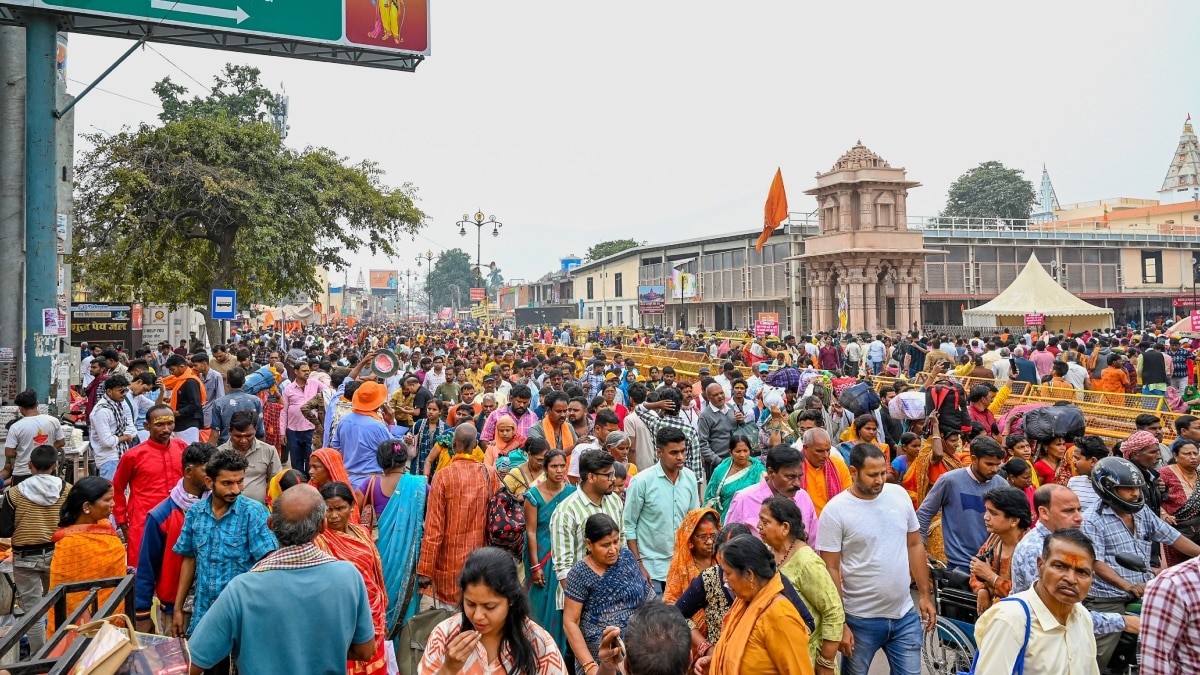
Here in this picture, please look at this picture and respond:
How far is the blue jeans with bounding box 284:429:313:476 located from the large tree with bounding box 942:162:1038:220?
74046mm

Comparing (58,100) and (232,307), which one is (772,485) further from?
(232,307)

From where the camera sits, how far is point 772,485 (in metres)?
4.67

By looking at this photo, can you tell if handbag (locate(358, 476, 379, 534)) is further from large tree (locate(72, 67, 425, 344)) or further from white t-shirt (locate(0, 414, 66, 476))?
large tree (locate(72, 67, 425, 344))

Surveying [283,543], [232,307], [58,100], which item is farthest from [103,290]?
[283,543]

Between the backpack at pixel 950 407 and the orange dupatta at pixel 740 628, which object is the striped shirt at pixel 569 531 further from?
the backpack at pixel 950 407

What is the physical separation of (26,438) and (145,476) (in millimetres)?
2615

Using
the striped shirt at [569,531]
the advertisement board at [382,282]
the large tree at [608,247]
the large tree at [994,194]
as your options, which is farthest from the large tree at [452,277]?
the striped shirt at [569,531]

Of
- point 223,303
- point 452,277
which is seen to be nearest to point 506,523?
point 223,303

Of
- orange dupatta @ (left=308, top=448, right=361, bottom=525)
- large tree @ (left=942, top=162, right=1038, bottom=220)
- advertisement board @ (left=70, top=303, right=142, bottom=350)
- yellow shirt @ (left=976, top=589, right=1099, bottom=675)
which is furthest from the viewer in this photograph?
large tree @ (left=942, top=162, right=1038, bottom=220)

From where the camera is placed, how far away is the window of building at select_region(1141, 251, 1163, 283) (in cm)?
4797

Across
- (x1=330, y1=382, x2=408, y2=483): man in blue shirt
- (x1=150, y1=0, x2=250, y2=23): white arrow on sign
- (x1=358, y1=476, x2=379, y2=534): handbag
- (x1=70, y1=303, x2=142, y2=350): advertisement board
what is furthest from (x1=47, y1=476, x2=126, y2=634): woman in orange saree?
(x1=70, y1=303, x2=142, y2=350): advertisement board

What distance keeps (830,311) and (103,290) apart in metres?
29.3

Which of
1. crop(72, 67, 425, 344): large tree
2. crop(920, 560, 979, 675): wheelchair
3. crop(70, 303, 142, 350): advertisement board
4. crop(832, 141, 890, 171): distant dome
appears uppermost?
crop(832, 141, 890, 171): distant dome

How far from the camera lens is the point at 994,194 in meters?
75.5
